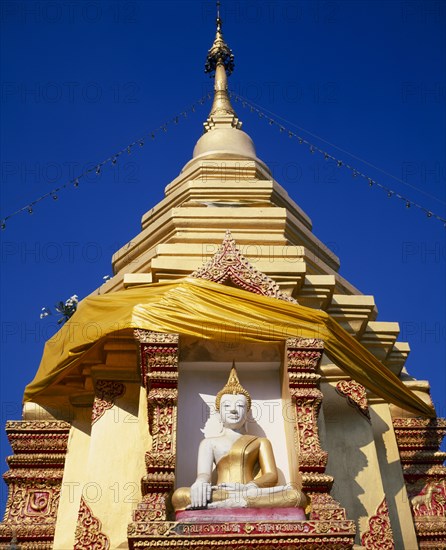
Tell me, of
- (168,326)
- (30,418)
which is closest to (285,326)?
(168,326)

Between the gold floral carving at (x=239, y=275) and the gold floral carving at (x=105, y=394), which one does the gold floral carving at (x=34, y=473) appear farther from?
the gold floral carving at (x=239, y=275)

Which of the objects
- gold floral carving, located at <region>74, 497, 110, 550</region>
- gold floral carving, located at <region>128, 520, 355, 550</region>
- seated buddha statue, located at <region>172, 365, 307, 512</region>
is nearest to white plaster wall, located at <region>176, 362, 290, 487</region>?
seated buddha statue, located at <region>172, 365, 307, 512</region>

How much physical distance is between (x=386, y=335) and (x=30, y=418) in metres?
5.61

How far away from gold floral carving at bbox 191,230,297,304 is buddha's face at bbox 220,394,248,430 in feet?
4.68

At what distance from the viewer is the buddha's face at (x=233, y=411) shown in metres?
10.1

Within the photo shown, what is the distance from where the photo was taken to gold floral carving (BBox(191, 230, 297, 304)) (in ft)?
35.6

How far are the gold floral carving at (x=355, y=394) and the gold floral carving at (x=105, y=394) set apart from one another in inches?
120

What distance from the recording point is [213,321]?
1008cm

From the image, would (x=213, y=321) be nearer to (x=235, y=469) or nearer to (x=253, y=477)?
(x=235, y=469)

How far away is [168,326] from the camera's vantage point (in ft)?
33.0

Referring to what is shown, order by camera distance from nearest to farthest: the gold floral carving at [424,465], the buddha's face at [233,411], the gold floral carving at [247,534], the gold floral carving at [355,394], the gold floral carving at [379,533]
→ the gold floral carving at [247,534]
the buddha's face at [233,411]
the gold floral carving at [379,533]
the gold floral carving at [355,394]
the gold floral carving at [424,465]

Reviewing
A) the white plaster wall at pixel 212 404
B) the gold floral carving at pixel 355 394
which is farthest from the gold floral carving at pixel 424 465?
the white plaster wall at pixel 212 404

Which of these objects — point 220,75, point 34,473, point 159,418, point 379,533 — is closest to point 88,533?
point 159,418

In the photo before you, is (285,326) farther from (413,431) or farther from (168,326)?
(413,431)
